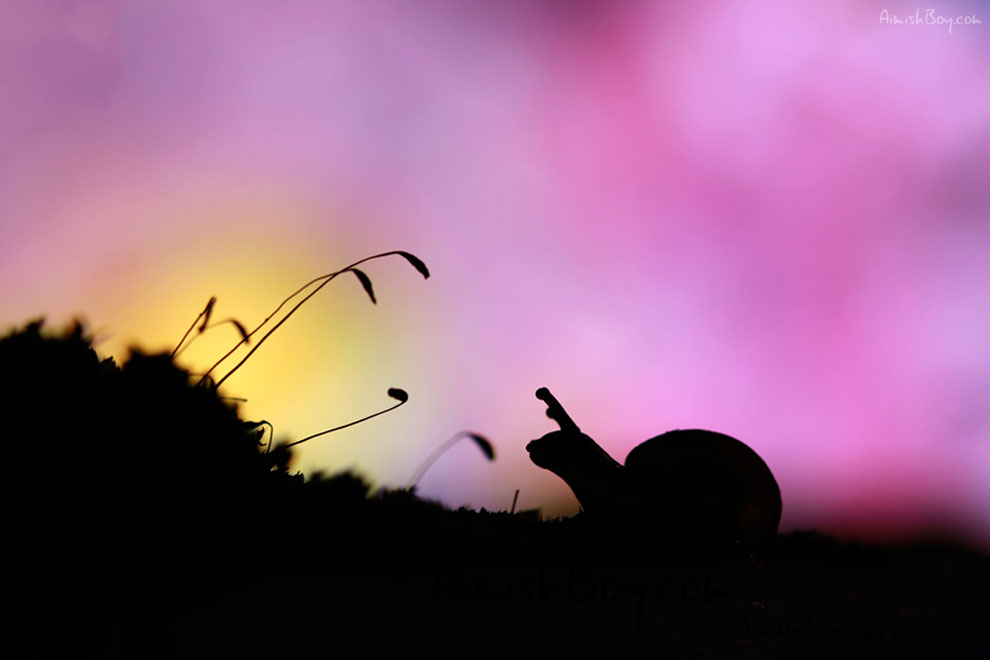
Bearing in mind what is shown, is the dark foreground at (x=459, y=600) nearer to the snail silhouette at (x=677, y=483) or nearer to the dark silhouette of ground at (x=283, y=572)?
the dark silhouette of ground at (x=283, y=572)

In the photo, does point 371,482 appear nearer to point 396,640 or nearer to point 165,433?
Answer: point 165,433

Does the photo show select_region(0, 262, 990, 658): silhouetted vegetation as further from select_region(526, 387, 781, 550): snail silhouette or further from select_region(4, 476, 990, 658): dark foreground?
select_region(526, 387, 781, 550): snail silhouette

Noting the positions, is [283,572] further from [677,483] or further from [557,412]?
[677,483]

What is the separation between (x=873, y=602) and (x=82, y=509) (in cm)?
234

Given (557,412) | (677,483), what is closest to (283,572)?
(557,412)

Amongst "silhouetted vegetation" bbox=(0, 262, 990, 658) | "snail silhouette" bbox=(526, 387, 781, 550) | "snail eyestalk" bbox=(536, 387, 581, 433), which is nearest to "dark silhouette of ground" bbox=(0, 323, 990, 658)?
"silhouetted vegetation" bbox=(0, 262, 990, 658)

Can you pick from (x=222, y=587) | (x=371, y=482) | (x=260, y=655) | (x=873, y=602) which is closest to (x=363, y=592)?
(x=222, y=587)

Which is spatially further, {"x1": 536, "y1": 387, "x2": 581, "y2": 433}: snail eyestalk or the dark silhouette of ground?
{"x1": 536, "y1": 387, "x2": 581, "y2": 433}: snail eyestalk

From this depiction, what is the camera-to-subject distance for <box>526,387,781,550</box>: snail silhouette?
2.92m

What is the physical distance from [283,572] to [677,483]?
167cm

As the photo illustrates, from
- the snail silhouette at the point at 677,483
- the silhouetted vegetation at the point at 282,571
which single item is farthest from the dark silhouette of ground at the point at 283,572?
the snail silhouette at the point at 677,483

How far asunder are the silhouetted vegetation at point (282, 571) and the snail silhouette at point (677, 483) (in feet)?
0.53

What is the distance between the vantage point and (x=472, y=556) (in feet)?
7.88

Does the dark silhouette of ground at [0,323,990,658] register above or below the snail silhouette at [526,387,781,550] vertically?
below
